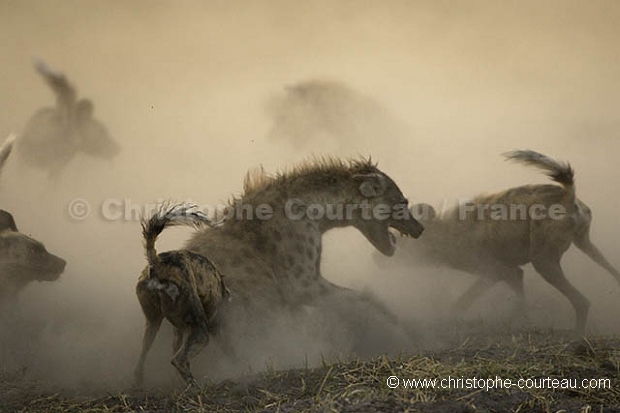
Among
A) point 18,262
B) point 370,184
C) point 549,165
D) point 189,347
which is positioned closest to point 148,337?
point 189,347

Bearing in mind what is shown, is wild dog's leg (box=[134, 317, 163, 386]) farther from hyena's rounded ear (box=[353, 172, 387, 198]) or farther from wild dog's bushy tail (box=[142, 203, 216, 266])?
hyena's rounded ear (box=[353, 172, 387, 198])

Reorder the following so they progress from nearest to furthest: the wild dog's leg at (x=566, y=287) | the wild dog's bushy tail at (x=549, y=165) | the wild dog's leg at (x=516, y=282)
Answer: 1. the wild dog's bushy tail at (x=549, y=165)
2. the wild dog's leg at (x=566, y=287)
3. the wild dog's leg at (x=516, y=282)

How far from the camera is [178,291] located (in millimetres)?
5113

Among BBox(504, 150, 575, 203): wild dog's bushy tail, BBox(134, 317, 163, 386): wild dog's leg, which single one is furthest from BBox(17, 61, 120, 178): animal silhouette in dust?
BBox(504, 150, 575, 203): wild dog's bushy tail

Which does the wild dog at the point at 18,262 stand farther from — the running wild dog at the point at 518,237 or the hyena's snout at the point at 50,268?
the running wild dog at the point at 518,237

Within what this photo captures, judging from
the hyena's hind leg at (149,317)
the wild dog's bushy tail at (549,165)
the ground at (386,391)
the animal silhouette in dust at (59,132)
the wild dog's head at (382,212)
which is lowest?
the ground at (386,391)

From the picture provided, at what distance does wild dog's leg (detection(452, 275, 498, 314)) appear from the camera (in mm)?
9000

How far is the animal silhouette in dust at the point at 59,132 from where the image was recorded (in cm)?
1099

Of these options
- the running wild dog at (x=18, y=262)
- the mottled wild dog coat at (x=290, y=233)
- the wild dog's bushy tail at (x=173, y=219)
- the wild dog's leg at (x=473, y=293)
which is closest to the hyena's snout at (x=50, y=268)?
the running wild dog at (x=18, y=262)

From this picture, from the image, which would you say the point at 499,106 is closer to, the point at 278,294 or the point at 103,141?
the point at 103,141

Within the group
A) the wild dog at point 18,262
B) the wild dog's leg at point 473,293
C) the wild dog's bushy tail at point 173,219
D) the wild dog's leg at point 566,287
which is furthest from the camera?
the wild dog's leg at point 473,293

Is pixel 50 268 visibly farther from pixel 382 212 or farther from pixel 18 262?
pixel 382 212

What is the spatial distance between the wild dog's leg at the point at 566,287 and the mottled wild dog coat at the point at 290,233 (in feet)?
5.63

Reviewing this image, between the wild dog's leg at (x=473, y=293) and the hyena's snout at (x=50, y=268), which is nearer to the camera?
the hyena's snout at (x=50, y=268)
